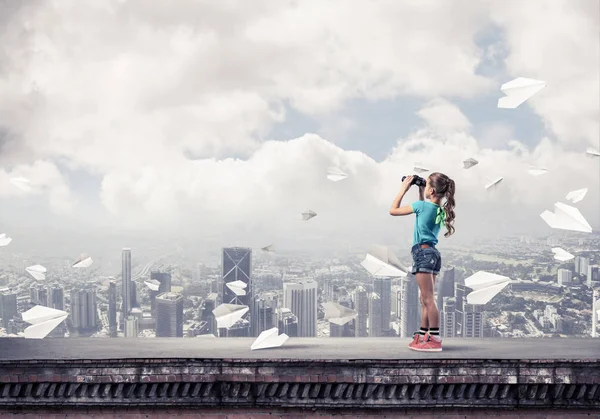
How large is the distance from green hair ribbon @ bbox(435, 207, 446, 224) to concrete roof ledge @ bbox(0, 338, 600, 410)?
1.51m

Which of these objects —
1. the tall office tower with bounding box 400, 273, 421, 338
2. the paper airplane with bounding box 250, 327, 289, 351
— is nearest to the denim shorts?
the tall office tower with bounding box 400, 273, 421, 338

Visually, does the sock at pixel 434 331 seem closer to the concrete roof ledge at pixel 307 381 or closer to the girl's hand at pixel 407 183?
the concrete roof ledge at pixel 307 381

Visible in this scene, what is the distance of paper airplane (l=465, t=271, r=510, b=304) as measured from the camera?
7.54 metres

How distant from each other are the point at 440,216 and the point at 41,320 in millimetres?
5362

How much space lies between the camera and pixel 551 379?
605 centimetres

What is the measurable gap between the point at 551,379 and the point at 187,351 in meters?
4.03

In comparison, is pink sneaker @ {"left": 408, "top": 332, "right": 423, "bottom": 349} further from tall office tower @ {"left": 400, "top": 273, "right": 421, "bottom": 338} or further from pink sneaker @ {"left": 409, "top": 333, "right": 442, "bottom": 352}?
tall office tower @ {"left": 400, "top": 273, "right": 421, "bottom": 338}

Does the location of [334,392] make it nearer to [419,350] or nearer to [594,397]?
[419,350]

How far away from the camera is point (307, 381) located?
20.0 feet

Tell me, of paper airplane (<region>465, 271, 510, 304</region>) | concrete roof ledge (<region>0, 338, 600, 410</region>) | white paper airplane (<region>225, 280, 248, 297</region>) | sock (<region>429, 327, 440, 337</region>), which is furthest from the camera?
white paper airplane (<region>225, 280, 248, 297</region>)

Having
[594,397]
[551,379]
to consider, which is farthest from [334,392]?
[594,397]

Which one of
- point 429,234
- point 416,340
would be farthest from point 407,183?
point 416,340

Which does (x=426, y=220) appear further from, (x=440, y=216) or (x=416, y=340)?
(x=416, y=340)

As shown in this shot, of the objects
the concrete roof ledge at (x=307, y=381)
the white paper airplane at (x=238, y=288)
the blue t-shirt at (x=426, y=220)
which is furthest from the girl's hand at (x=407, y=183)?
the white paper airplane at (x=238, y=288)
